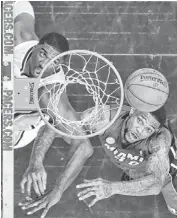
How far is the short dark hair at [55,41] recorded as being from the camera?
3541 mm

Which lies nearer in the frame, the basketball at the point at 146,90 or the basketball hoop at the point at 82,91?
the basketball at the point at 146,90

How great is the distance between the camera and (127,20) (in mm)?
3605

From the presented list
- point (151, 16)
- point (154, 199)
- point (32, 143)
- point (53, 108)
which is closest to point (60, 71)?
point (53, 108)

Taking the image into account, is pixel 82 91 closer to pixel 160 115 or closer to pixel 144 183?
pixel 160 115

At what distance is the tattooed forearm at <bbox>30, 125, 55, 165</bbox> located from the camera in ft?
11.6

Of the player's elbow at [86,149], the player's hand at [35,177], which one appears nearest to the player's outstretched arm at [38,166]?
the player's hand at [35,177]

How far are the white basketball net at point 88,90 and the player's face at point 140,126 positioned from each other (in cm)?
13

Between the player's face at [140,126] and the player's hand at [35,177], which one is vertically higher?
the player's face at [140,126]

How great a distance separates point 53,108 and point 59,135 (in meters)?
0.20

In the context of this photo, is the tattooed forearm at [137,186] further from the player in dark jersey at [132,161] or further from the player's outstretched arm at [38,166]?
the player's outstretched arm at [38,166]

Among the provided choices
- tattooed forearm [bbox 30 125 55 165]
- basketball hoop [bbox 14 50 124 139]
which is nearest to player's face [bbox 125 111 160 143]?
basketball hoop [bbox 14 50 124 139]

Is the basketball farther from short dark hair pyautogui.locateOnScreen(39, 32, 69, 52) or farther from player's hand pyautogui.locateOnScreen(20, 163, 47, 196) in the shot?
player's hand pyautogui.locateOnScreen(20, 163, 47, 196)

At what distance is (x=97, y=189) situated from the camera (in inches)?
140

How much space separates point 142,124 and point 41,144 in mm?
732
